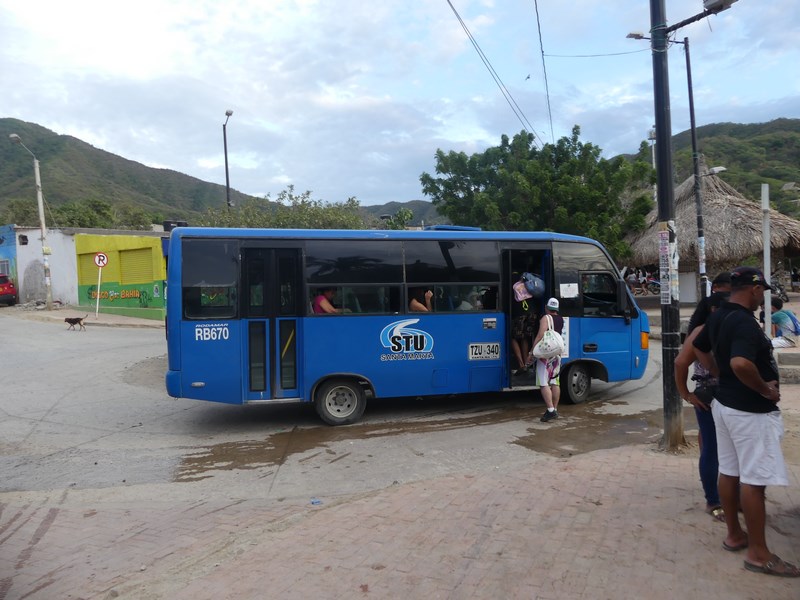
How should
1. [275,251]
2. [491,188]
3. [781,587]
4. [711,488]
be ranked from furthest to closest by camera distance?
[491,188] < [275,251] < [711,488] < [781,587]

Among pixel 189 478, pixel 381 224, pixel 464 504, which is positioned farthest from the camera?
pixel 381 224

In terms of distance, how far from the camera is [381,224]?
3161cm

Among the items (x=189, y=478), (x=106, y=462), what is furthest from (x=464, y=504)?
(x=106, y=462)

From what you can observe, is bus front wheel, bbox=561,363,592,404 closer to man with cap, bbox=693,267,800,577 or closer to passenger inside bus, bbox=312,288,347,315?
passenger inside bus, bbox=312,288,347,315

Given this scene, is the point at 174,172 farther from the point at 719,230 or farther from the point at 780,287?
the point at 780,287

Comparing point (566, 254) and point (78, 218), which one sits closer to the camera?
point (566, 254)

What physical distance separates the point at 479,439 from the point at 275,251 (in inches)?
141

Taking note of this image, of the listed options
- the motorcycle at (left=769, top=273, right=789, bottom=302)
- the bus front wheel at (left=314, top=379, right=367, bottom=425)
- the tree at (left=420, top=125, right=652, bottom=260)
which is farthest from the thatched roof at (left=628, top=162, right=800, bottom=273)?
the bus front wheel at (left=314, top=379, right=367, bottom=425)

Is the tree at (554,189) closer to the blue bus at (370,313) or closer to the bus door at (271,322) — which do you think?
the blue bus at (370,313)

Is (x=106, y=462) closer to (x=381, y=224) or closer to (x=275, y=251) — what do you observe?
(x=275, y=251)

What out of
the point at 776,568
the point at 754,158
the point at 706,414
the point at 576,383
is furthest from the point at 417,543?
the point at 754,158

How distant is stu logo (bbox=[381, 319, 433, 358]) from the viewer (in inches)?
324

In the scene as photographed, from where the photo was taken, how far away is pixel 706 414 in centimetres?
438

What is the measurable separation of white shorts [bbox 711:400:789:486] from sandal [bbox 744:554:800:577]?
1.50 feet
